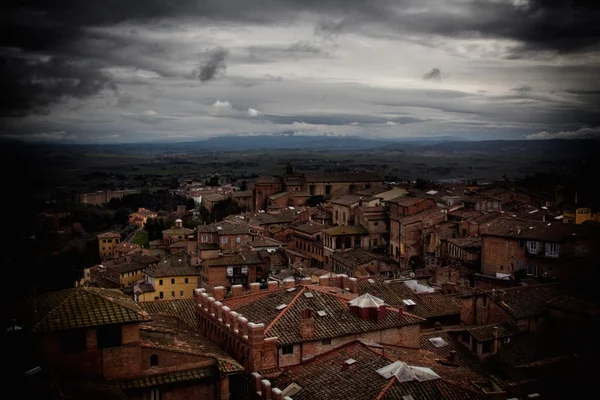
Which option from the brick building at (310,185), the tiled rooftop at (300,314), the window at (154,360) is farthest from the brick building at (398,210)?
the brick building at (310,185)

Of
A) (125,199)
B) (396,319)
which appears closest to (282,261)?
(396,319)

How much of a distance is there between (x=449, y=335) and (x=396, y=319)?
6091mm

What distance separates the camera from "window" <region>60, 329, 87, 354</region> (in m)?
16.7

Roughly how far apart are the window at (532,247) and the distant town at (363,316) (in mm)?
86

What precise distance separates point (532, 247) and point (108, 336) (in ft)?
96.8

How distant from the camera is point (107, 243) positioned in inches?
3374

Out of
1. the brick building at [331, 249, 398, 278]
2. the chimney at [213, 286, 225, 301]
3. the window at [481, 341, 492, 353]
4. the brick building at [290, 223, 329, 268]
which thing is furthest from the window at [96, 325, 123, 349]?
the brick building at [290, 223, 329, 268]

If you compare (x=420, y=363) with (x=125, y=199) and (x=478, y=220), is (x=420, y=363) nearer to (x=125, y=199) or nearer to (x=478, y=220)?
(x=478, y=220)

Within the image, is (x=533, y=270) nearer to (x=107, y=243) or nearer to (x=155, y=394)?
(x=155, y=394)

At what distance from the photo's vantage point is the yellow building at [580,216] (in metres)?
42.0

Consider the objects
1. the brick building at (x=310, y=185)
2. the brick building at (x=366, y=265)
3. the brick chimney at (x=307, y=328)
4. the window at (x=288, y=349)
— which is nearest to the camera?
the window at (x=288, y=349)

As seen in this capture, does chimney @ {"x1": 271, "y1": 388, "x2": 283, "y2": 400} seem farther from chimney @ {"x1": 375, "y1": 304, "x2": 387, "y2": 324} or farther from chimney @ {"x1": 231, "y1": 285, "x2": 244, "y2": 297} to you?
chimney @ {"x1": 231, "y1": 285, "x2": 244, "y2": 297}

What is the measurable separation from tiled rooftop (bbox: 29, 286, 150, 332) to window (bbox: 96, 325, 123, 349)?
21cm

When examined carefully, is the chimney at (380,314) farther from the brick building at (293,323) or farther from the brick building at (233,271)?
the brick building at (233,271)
